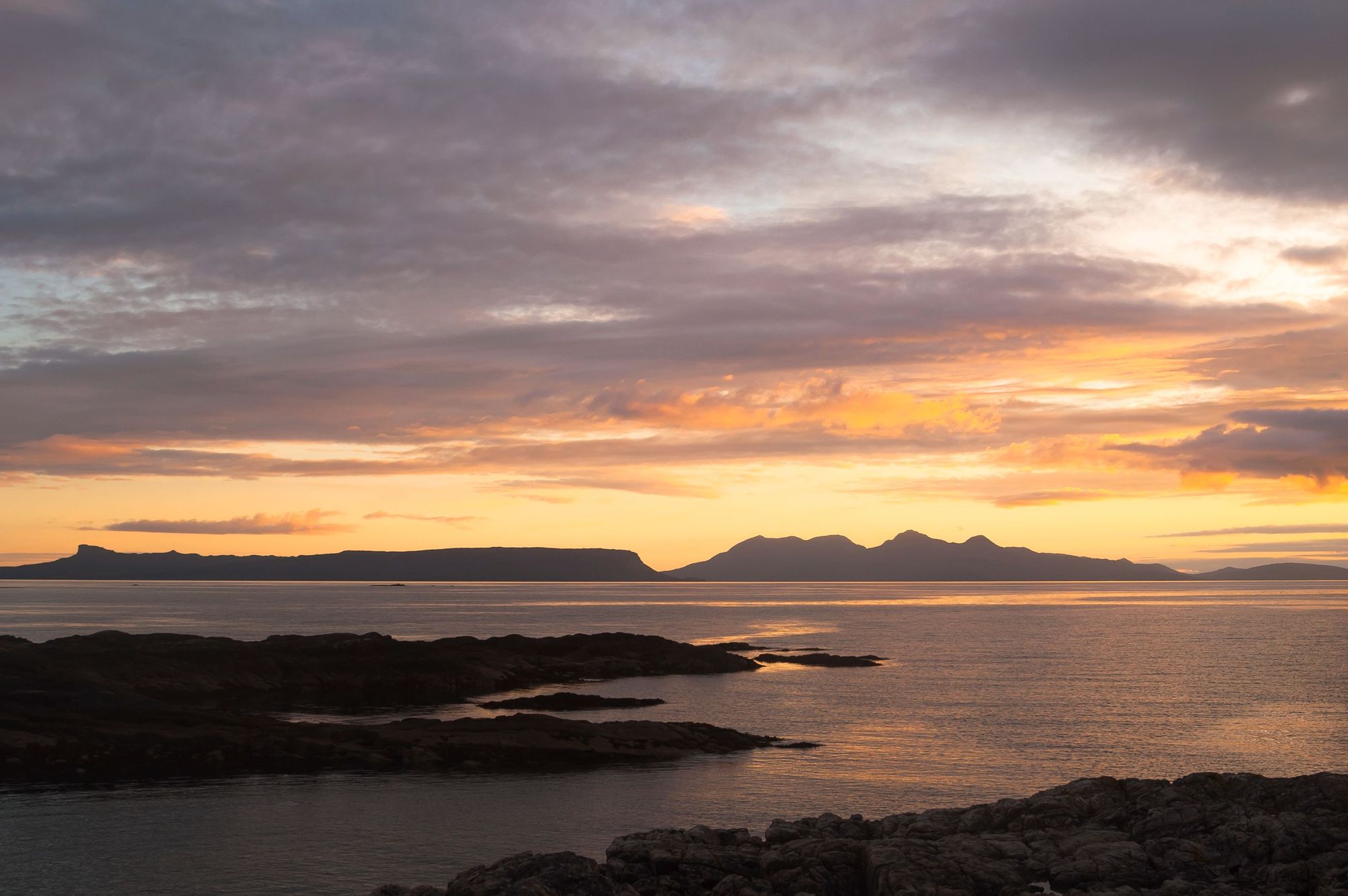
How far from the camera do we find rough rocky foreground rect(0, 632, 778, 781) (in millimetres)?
51844

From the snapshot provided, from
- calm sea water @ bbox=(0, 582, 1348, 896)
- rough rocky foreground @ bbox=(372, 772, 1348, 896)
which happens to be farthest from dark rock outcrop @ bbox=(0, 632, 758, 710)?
rough rocky foreground @ bbox=(372, 772, 1348, 896)

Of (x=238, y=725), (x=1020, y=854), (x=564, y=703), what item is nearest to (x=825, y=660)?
(x=564, y=703)

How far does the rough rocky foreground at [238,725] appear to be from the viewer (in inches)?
2041

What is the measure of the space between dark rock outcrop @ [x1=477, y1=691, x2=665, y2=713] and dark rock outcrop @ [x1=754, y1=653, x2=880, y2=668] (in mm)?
37462

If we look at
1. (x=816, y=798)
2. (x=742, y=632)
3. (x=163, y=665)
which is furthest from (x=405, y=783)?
(x=742, y=632)

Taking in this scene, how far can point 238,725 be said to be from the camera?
56438mm

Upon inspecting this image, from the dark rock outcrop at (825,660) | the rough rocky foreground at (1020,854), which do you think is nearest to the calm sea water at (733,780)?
the dark rock outcrop at (825,660)

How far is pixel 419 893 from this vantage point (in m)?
27.3

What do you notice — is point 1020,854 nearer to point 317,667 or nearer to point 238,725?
point 238,725

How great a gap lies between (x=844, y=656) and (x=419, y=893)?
95612 mm

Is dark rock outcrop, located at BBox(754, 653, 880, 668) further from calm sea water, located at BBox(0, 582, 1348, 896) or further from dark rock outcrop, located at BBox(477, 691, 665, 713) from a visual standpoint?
dark rock outcrop, located at BBox(477, 691, 665, 713)

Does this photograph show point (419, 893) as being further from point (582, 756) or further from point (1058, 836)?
point (582, 756)

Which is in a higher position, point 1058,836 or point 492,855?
point 1058,836

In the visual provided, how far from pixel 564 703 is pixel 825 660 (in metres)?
46.7
